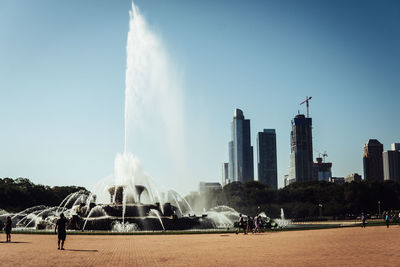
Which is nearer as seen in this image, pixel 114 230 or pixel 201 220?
pixel 114 230

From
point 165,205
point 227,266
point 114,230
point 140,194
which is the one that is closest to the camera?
point 227,266

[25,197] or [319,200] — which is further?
[319,200]

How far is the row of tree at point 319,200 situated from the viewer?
103188mm

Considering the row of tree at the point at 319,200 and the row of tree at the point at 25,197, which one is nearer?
the row of tree at the point at 25,197

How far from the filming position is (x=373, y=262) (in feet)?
55.4

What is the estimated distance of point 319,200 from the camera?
11050cm

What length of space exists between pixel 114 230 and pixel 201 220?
9.54 metres

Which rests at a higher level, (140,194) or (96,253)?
(140,194)

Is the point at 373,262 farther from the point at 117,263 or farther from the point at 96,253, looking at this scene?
the point at 96,253

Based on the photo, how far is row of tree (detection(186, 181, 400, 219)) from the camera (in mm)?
103188

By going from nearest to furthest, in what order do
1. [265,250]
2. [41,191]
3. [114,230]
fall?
[265,250] → [114,230] → [41,191]

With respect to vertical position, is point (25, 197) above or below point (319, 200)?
above

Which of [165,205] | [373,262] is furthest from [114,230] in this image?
[373,262]

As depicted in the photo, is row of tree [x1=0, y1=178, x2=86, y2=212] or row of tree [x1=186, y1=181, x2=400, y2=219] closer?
row of tree [x1=0, y1=178, x2=86, y2=212]
